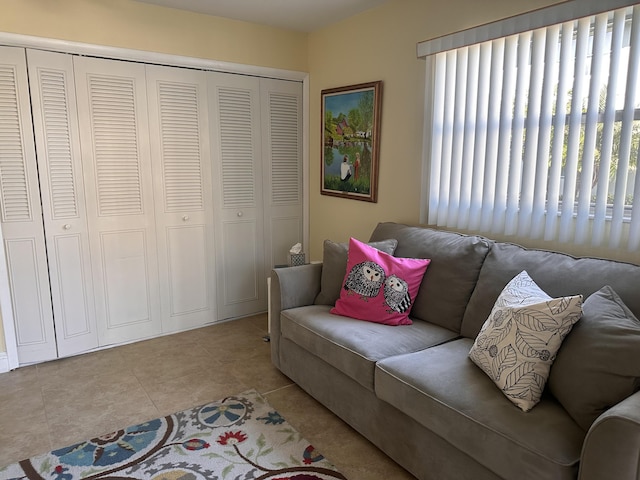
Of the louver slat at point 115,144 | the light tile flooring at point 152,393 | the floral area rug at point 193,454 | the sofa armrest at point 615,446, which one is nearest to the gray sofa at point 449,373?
the sofa armrest at point 615,446

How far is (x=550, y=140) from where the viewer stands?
7.39 ft

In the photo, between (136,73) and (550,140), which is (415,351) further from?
(136,73)

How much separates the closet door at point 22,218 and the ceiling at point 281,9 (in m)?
1.02

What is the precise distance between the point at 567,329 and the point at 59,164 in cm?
297

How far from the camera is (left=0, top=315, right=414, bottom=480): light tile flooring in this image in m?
2.15

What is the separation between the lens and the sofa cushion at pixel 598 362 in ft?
4.59

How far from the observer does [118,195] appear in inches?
124

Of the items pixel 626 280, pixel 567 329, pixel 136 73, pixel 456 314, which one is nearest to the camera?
pixel 567 329

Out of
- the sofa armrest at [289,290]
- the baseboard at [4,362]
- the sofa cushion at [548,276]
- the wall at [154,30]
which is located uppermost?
the wall at [154,30]

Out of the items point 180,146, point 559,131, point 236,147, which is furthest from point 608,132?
point 180,146

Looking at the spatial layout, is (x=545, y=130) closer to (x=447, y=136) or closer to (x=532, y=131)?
(x=532, y=131)

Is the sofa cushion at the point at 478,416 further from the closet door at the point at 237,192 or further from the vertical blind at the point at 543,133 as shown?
the closet door at the point at 237,192

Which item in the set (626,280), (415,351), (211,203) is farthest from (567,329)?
(211,203)

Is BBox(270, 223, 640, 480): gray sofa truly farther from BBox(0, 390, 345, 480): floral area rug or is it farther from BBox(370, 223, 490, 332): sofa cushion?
BBox(0, 390, 345, 480): floral area rug
